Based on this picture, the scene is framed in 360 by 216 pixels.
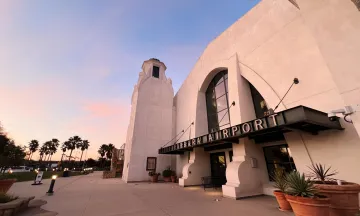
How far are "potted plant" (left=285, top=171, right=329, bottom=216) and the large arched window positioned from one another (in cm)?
790

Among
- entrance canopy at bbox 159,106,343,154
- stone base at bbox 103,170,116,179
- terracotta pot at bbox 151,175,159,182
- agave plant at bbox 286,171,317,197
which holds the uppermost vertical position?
entrance canopy at bbox 159,106,343,154

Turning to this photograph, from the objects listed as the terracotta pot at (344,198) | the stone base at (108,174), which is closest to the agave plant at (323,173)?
the terracotta pot at (344,198)

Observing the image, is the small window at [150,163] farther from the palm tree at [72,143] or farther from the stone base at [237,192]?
the palm tree at [72,143]

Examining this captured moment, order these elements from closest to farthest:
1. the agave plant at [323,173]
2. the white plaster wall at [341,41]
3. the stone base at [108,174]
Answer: the white plaster wall at [341,41], the agave plant at [323,173], the stone base at [108,174]

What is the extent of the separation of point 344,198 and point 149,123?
637 inches

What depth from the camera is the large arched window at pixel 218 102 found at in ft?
40.5

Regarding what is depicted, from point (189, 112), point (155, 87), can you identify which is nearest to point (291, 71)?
point (189, 112)

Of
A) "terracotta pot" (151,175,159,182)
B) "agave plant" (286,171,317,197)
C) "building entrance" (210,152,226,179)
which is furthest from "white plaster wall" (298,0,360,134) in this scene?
"terracotta pot" (151,175,159,182)

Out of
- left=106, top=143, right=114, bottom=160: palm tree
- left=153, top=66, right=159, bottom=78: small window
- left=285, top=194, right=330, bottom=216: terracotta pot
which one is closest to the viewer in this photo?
left=285, top=194, right=330, bottom=216: terracotta pot

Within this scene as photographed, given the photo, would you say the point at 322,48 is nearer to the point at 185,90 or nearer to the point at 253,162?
the point at 253,162

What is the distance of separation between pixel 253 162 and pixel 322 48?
6.53 metres

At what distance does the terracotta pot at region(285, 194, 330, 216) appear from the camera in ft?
10.7

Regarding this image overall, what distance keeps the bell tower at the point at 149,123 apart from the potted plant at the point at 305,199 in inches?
573

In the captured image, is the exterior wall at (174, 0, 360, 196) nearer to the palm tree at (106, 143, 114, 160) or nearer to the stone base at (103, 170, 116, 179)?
the stone base at (103, 170, 116, 179)
